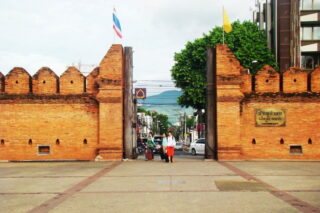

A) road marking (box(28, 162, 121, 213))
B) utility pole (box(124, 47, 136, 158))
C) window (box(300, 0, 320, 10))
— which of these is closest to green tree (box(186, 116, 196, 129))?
window (box(300, 0, 320, 10))

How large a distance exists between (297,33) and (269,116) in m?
25.3

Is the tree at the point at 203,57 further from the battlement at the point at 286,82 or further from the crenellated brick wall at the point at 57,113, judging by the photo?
the crenellated brick wall at the point at 57,113

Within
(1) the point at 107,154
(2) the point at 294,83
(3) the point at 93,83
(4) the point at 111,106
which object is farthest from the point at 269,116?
(3) the point at 93,83

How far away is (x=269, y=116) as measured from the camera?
20.5 metres

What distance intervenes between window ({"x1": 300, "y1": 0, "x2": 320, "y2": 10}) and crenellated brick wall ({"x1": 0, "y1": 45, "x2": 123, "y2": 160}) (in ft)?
94.2

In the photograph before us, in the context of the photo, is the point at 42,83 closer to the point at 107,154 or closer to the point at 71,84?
the point at 71,84

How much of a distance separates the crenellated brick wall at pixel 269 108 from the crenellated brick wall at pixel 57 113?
518cm

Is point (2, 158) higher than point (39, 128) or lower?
lower

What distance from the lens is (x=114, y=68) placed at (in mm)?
20875

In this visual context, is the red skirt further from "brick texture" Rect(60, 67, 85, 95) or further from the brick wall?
"brick texture" Rect(60, 67, 85, 95)

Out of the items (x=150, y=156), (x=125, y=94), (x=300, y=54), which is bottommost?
(x=150, y=156)

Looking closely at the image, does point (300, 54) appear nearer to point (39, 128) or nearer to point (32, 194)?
point (39, 128)

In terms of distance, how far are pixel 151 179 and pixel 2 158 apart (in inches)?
437

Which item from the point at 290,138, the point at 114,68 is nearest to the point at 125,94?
the point at 114,68
